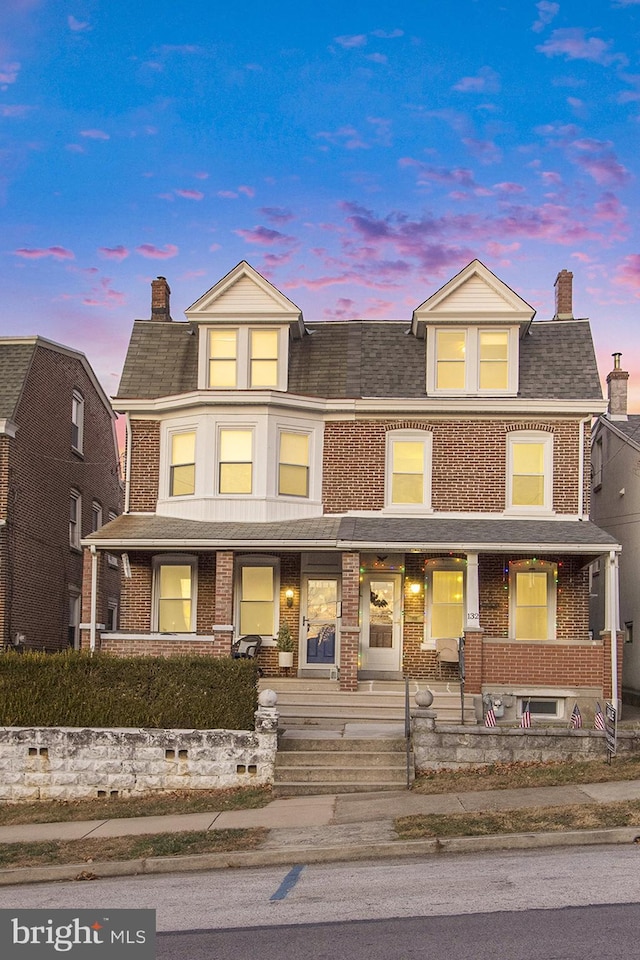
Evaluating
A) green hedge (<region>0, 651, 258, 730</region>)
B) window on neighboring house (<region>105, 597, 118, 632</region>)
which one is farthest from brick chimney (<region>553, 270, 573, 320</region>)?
window on neighboring house (<region>105, 597, 118, 632</region>)

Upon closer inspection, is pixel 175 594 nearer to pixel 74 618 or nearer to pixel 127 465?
pixel 127 465

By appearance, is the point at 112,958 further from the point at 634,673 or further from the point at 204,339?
the point at 634,673

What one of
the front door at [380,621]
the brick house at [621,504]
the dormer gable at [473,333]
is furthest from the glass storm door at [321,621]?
the brick house at [621,504]

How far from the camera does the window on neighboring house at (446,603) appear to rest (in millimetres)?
23469

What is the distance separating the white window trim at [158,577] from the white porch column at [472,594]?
626 centimetres

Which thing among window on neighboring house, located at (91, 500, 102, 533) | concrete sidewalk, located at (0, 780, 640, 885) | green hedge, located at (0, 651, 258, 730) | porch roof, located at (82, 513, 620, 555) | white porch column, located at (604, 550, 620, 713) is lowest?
concrete sidewalk, located at (0, 780, 640, 885)

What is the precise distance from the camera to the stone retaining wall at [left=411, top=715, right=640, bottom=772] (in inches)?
648

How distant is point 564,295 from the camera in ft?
86.1

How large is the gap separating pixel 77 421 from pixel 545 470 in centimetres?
1322

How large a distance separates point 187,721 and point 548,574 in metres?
9.98

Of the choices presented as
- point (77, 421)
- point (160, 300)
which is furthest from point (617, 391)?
point (77, 421)

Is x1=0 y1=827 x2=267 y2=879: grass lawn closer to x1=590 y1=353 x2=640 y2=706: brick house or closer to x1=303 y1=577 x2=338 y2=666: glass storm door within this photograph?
x1=303 y1=577 x2=338 y2=666: glass storm door

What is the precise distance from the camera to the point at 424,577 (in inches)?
931

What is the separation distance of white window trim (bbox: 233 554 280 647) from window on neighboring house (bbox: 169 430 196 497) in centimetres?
201
